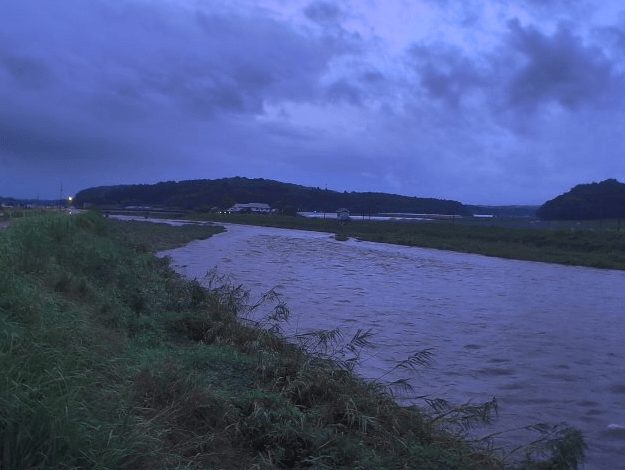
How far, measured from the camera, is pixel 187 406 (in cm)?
545

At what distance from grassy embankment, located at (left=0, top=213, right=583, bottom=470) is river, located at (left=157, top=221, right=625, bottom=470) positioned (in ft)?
Answer: 4.72

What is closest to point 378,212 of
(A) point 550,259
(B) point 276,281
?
(A) point 550,259

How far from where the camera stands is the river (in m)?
8.24

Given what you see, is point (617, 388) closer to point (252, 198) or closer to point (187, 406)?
point (187, 406)

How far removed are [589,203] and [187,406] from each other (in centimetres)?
6957

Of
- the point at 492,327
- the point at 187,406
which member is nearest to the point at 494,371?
the point at 492,327

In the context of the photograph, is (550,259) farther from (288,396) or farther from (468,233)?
(288,396)

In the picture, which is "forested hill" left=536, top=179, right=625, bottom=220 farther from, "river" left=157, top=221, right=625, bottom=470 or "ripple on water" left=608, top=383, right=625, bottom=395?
"ripple on water" left=608, top=383, right=625, bottom=395

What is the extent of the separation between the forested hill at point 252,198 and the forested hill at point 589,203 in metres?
45.0

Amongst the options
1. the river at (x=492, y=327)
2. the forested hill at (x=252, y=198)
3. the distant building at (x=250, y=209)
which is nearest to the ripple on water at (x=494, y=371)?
the river at (x=492, y=327)

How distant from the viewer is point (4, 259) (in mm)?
9953

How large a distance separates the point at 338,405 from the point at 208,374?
147cm

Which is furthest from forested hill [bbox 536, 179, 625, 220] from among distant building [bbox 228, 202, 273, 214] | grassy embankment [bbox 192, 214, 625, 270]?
distant building [bbox 228, 202, 273, 214]

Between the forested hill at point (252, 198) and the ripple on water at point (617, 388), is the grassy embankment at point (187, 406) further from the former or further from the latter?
the forested hill at point (252, 198)
